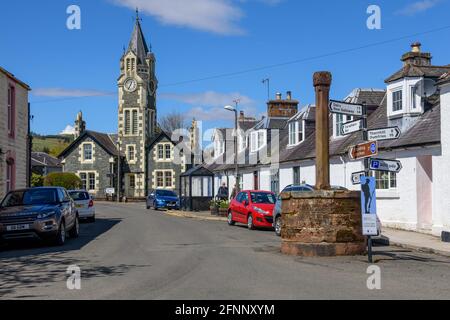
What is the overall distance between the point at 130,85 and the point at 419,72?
160ft

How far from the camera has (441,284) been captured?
9625 millimetres

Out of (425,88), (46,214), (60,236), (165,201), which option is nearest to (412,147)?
(425,88)

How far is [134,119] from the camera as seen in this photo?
68.1m

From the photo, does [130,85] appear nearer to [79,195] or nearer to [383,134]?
[79,195]

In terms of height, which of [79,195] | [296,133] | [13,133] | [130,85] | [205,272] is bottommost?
[205,272]

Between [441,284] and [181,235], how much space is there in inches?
421

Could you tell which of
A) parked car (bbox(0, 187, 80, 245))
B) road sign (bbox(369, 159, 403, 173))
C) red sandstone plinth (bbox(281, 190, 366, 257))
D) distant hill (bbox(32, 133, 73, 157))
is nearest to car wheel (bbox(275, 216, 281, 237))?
red sandstone plinth (bbox(281, 190, 366, 257))

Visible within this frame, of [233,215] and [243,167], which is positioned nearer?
[233,215]

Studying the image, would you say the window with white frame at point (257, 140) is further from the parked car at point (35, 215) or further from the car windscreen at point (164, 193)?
the parked car at point (35, 215)

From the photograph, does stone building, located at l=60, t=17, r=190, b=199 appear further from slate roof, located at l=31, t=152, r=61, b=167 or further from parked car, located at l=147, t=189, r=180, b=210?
parked car, located at l=147, t=189, r=180, b=210

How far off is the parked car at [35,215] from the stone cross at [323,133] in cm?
722

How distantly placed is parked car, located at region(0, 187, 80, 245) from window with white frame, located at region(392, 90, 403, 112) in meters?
13.9
